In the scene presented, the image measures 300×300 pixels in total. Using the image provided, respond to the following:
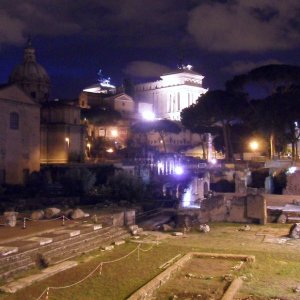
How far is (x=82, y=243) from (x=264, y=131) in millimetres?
34925

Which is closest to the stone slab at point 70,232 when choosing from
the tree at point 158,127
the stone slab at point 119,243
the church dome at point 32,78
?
the stone slab at point 119,243

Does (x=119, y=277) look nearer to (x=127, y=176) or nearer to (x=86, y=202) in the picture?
(x=86, y=202)

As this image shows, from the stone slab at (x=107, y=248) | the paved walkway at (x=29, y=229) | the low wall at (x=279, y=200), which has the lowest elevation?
the stone slab at (x=107, y=248)

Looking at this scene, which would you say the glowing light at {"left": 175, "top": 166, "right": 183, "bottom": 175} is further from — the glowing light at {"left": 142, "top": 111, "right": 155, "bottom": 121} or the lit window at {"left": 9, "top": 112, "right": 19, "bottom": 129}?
the glowing light at {"left": 142, "top": 111, "right": 155, "bottom": 121}

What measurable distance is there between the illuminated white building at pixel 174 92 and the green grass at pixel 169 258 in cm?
A: 7527

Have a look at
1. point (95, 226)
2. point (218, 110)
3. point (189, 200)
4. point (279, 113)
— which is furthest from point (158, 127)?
point (95, 226)

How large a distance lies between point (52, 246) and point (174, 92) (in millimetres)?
81906

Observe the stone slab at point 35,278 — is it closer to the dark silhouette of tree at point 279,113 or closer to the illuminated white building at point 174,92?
the dark silhouette of tree at point 279,113

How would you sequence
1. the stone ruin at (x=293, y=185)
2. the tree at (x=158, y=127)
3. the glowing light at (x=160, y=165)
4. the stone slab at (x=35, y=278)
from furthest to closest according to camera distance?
the tree at (x=158, y=127) → the glowing light at (x=160, y=165) → the stone ruin at (x=293, y=185) → the stone slab at (x=35, y=278)

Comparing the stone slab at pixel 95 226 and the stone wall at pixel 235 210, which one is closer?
the stone slab at pixel 95 226

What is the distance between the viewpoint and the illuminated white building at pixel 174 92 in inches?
3671

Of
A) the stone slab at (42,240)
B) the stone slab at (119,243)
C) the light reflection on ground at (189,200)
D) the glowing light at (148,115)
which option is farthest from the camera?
the glowing light at (148,115)

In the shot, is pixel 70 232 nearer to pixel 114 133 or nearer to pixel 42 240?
pixel 42 240

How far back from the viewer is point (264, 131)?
47562 millimetres
